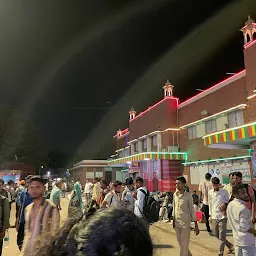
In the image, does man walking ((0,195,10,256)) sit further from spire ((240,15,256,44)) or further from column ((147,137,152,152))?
column ((147,137,152,152))

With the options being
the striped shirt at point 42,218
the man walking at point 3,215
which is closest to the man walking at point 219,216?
the striped shirt at point 42,218

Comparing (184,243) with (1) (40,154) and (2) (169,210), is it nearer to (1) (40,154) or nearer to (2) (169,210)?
(2) (169,210)

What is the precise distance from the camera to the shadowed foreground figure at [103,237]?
3.36 ft

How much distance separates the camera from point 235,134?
10039 millimetres

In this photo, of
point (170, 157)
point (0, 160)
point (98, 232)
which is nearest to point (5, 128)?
point (0, 160)

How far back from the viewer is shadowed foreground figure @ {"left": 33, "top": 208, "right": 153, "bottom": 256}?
102cm

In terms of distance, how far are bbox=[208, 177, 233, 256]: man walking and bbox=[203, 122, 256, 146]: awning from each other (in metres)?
2.60

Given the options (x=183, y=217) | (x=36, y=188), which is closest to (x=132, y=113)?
(x=183, y=217)

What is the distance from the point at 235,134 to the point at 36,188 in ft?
25.0

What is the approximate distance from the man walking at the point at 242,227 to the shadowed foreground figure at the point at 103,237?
4.12m

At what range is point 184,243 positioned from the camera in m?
5.96

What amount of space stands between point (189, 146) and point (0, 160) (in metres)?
23.4

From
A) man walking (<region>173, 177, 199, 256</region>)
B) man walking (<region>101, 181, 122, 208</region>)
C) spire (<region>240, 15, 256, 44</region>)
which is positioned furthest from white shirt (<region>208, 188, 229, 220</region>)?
spire (<region>240, 15, 256, 44</region>)

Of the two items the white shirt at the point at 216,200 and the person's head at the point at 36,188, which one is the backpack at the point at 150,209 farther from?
the person's head at the point at 36,188
